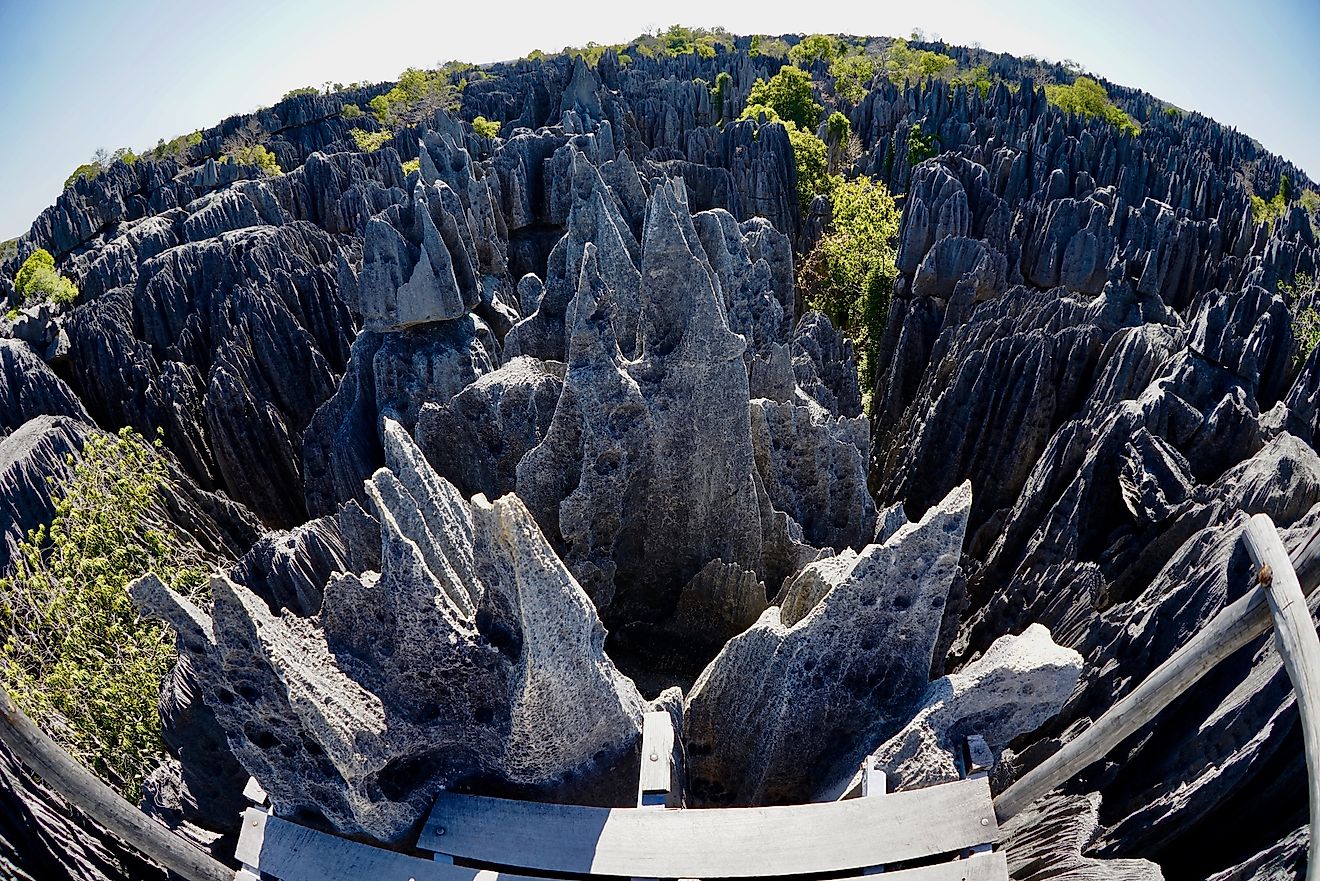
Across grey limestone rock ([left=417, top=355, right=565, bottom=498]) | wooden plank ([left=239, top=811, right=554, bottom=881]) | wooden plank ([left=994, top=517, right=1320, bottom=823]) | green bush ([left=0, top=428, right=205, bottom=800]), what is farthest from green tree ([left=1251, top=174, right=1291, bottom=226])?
wooden plank ([left=239, top=811, right=554, bottom=881])

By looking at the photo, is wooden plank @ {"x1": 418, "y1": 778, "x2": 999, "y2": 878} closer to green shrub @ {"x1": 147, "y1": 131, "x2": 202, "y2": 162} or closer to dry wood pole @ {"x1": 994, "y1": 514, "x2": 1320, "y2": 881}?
dry wood pole @ {"x1": 994, "y1": 514, "x2": 1320, "y2": 881}

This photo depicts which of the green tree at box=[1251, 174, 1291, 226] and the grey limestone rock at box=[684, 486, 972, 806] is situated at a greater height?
the grey limestone rock at box=[684, 486, 972, 806]

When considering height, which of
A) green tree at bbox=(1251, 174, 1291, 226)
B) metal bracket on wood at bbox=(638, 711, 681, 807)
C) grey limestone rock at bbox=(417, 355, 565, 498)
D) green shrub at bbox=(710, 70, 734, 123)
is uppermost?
green shrub at bbox=(710, 70, 734, 123)

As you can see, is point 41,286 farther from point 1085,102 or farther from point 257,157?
point 1085,102

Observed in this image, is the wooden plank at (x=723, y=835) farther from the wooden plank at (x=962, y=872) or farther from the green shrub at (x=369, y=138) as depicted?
the green shrub at (x=369, y=138)

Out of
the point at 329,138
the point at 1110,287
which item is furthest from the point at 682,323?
the point at 329,138

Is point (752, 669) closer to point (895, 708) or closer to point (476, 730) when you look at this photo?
point (895, 708)
